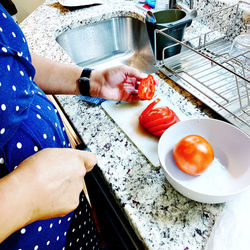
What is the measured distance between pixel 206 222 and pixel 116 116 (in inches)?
13.3

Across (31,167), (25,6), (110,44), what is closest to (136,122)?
(31,167)

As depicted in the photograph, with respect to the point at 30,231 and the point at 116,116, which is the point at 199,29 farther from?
the point at 30,231

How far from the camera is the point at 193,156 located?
1.28ft

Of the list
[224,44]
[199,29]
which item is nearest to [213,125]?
[224,44]

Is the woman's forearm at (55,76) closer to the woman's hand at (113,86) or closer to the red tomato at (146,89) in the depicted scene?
the woman's hand at (113,86)

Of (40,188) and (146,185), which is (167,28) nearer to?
(146,185)

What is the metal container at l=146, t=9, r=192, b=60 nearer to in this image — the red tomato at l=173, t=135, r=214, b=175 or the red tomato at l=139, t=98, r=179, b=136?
the red tomato at l=139, t=98, r=179, b=136

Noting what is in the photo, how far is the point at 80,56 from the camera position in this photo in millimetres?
1097

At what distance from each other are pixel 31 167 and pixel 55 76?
0.37 meters

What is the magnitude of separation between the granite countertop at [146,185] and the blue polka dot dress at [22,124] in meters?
0.11

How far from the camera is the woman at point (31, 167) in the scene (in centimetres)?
28

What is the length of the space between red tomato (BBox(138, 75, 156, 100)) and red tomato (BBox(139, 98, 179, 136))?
3.2 inches

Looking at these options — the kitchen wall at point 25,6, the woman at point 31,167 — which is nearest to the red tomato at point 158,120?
the woman at point 31,167

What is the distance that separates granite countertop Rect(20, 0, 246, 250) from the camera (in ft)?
1.19
